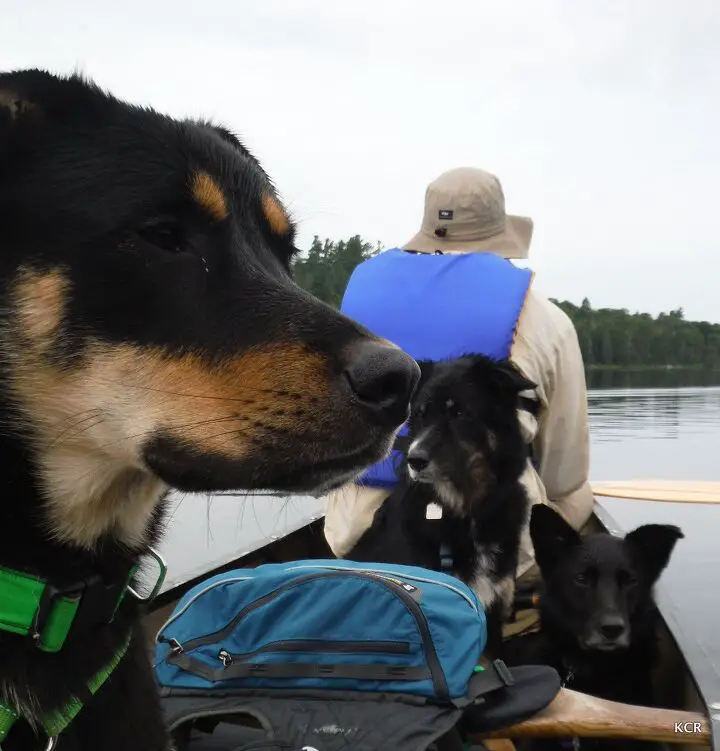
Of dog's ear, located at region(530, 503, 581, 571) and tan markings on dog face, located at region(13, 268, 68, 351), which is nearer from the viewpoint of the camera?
tan markings on dog face, located at region(13, 268, 68, 351)

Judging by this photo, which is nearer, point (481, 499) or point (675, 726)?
point (675, 726)

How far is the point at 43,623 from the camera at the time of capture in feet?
5.43

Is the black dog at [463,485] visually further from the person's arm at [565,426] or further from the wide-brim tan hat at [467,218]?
the wide-brim tan hat at [467,218]

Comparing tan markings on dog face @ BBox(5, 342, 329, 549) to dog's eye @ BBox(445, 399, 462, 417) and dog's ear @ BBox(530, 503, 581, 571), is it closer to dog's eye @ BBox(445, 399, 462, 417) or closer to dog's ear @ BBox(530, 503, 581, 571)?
dog's ear @ BBox(530, 503, 581, 571)

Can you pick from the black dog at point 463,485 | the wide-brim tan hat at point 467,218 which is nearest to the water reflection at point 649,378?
the wide-brim tan hat at point 467,218

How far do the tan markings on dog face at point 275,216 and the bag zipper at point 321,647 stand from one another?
133cm

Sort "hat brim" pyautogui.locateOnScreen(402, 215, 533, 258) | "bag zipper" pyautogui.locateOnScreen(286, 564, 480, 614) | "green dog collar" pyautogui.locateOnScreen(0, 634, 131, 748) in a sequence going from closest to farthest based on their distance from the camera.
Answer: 1. "green dog collar" pyautogui.locateOnScreen(0, 634, 131, 748)
2. "bag zipper" pyautogui.locateOnScreen(286, 564, 480, 614)
3. "hat brim" pyautogui.locateOnScreen(402, 215, 533, 258)

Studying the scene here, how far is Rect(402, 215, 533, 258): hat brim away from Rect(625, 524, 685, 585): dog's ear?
6.06 ft

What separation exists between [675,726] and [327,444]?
5.40 ft

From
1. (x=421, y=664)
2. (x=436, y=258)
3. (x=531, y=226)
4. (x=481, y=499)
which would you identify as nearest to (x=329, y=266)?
(x=436, y=258)

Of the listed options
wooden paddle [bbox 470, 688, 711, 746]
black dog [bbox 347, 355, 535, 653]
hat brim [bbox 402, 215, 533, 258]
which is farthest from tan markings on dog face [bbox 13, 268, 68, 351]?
hat brim [bbox 402, 215, 533, 258]

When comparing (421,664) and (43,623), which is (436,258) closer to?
(421,664)

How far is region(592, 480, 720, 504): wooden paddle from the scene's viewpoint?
6.66 meters

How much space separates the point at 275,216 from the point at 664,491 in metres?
6.14
